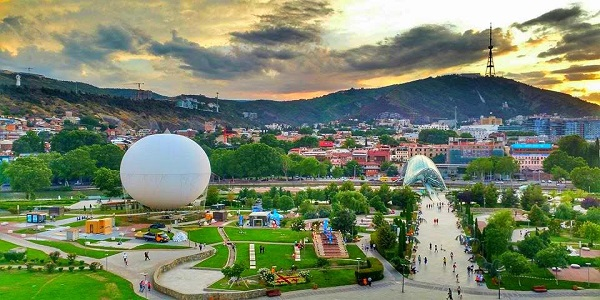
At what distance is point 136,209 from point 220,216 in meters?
8.57

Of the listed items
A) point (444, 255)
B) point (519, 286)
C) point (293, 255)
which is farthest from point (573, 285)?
point (293, 255)

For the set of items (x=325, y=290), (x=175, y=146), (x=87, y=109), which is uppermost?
(x=87, y=109)

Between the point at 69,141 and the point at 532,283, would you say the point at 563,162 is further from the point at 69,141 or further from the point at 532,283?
the point at 69,141

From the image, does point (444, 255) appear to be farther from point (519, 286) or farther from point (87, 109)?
point (87, 109)

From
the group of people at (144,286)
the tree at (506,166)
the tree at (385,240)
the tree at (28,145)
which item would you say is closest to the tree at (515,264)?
the tree at (385,240)

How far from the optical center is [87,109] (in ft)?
565

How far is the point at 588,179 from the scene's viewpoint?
6366cm

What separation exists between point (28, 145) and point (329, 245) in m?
81.2

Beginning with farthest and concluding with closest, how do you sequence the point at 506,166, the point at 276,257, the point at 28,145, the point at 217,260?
the point at 28,145 < the point at 506,166 < the point at 276,257 < the point at 217,260

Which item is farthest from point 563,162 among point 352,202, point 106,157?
point 106,157

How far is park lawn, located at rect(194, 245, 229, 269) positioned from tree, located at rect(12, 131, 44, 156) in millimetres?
74595

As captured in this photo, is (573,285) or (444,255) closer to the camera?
(573,285)

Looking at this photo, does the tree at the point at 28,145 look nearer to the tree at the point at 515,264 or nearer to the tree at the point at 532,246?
the tree at the point at 532,246

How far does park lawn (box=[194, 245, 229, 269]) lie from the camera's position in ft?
98.9
